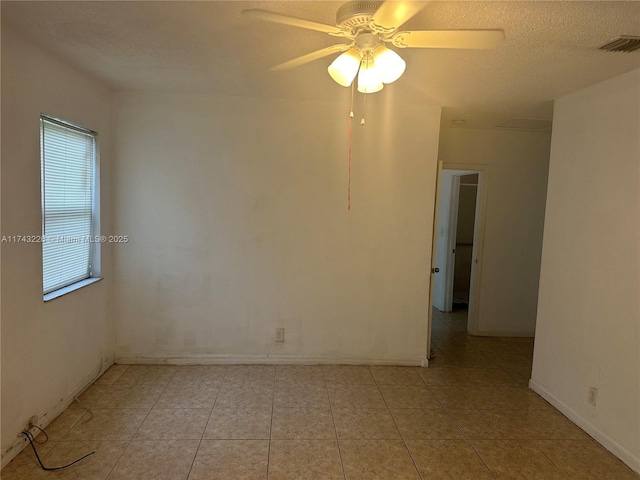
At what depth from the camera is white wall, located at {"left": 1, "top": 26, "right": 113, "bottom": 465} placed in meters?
2.14

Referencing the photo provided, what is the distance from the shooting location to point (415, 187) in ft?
11.7

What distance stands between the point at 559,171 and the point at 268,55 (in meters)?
2.32

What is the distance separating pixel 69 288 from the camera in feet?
9.26

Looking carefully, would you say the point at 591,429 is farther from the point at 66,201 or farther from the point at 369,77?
the point at 66,201

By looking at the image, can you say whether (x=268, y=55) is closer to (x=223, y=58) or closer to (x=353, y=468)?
(x=223, y=58)

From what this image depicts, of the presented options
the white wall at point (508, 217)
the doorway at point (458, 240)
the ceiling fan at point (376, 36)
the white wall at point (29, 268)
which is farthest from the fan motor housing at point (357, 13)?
the white wall at point (508, 217)

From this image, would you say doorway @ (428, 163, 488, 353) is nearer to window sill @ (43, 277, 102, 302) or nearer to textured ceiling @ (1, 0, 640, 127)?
textured ceiling @ (1, 0, 640, 127)

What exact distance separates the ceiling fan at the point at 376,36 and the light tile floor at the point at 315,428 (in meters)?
2.11

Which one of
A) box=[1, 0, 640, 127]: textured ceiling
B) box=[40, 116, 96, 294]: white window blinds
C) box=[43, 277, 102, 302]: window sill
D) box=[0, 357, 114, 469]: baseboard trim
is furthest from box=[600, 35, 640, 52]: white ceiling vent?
box=[0, 357, 114, 469]: baseboard trim

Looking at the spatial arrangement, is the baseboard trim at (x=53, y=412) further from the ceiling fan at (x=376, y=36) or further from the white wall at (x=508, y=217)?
the white wall at (x=508, y=217)

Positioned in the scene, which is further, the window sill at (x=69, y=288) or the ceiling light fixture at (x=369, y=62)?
the window sill at (x=69, y=288)

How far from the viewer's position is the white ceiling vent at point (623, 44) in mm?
1979

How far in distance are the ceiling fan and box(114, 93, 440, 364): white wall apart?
1.60 metres

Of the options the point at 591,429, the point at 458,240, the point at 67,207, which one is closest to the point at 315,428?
the point at 591,429
